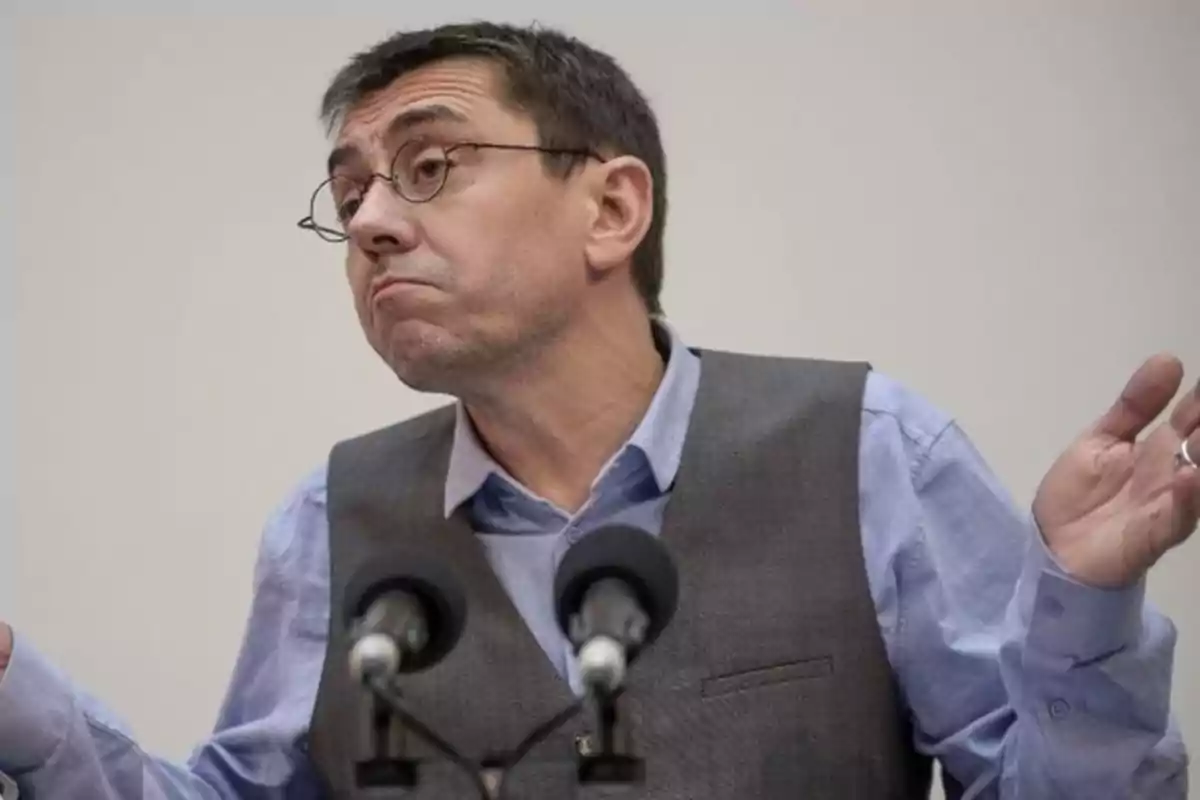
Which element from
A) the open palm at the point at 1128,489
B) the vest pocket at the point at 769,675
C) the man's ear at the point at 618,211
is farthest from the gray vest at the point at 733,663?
the open palm at the point at 1128,489

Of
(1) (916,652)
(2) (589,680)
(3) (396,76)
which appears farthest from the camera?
(3) (396,76)

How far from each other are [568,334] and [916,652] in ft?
1.33

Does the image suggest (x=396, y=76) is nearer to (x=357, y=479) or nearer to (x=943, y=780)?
(x=357, y=479)

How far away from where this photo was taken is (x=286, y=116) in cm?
177

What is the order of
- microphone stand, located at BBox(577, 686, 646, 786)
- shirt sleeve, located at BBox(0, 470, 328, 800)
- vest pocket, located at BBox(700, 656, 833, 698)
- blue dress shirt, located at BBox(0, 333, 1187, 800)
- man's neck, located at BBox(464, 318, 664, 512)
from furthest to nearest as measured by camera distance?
man's neck, located at BBox(464, 318, 664, 512) < vest pocket, located at BBox(700, 656, 833, 698) < shirt sleeve, located at BBox(0, 470, 328, 800) < blue dress shirt, located at BBox(0, 333, 1187, 800) < microphone stand, located at BBox(577, 686, 646, 786)

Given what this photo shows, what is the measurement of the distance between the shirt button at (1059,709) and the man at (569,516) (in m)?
0.07

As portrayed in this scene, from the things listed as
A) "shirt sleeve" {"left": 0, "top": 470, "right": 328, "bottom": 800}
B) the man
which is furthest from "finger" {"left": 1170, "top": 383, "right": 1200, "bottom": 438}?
"shirt sleeve" {"left": 0, "top": 470, "right": 328, "bottom": 800}

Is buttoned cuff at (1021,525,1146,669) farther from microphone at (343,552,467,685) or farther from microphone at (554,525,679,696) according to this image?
microphone at (343,552,467,685)

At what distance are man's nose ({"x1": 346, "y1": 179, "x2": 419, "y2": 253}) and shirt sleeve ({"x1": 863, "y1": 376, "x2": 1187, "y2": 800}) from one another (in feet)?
1.42

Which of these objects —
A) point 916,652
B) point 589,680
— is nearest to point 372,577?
point 589,680

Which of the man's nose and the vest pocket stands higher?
the man's nose

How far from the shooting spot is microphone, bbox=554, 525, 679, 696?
2.49 feet

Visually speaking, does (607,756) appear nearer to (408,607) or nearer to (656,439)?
(408,607)

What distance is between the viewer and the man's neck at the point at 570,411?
46.1 inches
